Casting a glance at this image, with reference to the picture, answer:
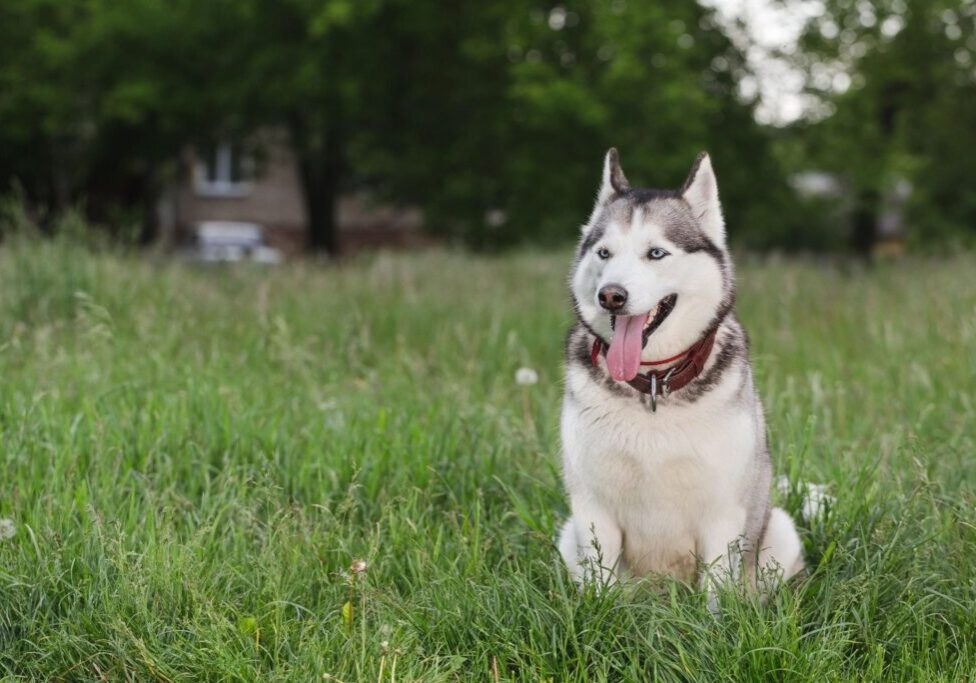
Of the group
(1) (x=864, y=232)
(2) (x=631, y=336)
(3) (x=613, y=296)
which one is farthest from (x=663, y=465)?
(1) (x=864, y=232)

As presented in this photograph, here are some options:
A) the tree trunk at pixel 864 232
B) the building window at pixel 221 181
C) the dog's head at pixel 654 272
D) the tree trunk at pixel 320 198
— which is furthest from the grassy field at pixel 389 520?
the building window at pixel 221 181

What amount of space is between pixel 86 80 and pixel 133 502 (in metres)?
16.6

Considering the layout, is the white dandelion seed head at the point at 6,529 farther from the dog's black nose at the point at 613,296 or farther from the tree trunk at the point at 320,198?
the tree trunk at the point at 320,198

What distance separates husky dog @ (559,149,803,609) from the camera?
355cm

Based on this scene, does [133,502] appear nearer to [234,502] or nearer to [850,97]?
[234,502]

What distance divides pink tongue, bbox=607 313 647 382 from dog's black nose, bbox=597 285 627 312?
170mm

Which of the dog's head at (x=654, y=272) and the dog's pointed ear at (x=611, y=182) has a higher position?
the dog's pointed ear at (x=611, y=182)

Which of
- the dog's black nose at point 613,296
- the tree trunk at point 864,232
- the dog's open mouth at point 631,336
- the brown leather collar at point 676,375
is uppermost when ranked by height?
the dog's black nose at point 613,296

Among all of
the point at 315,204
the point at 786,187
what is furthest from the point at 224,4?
the point at 786,187

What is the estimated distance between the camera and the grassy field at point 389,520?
3342 mm

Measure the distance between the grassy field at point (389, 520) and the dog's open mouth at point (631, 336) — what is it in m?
0.71

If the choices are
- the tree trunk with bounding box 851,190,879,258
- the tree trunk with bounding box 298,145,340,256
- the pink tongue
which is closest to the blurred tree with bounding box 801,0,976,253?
the tree trunk with bounding box 851,190,879,258

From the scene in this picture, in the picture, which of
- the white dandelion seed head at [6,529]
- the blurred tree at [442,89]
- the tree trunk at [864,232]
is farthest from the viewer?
the tree trunk at [864,232]

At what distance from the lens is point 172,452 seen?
191 inches
